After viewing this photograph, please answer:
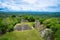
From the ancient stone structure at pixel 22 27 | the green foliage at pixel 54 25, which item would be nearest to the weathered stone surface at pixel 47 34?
the green foliage at pixel 54 25

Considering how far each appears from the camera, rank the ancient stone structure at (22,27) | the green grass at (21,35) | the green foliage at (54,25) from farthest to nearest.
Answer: the ancient stone structure at (22,27) < the green foliage at (54,25) < the green grass at (21,35)

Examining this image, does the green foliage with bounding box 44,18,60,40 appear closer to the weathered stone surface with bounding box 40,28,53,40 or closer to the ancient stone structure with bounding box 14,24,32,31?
the weathered stone surface with bounding box 40,28,53,40

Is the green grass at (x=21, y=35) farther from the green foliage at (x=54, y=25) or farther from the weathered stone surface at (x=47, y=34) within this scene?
the green foliage at (x=54, y=25)

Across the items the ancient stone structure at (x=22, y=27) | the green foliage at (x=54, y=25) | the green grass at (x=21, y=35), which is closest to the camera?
the green grass at (x=21, y=35)

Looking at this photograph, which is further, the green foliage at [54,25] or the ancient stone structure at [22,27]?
the ancient stone structure at [22,27]

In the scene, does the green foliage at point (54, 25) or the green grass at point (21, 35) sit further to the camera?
the green foliage at point (54, 25)

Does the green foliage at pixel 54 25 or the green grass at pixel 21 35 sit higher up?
the green foliage at pixel 54 25

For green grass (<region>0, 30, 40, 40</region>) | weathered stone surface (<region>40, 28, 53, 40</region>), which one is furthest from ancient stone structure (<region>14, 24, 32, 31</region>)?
weathered stone surface (<region>40, 28, 53, 40</region>)

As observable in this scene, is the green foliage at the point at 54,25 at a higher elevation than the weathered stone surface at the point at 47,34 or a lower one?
higher

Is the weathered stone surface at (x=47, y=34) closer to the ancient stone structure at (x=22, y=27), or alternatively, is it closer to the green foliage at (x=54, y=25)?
the green foliage at (x=54, y=25)

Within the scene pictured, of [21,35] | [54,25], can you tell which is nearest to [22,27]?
[21,35]

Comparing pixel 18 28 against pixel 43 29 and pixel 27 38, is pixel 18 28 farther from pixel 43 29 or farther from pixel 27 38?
pixel 43 29

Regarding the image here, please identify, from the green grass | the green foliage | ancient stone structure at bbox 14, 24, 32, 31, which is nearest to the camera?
the green grass
